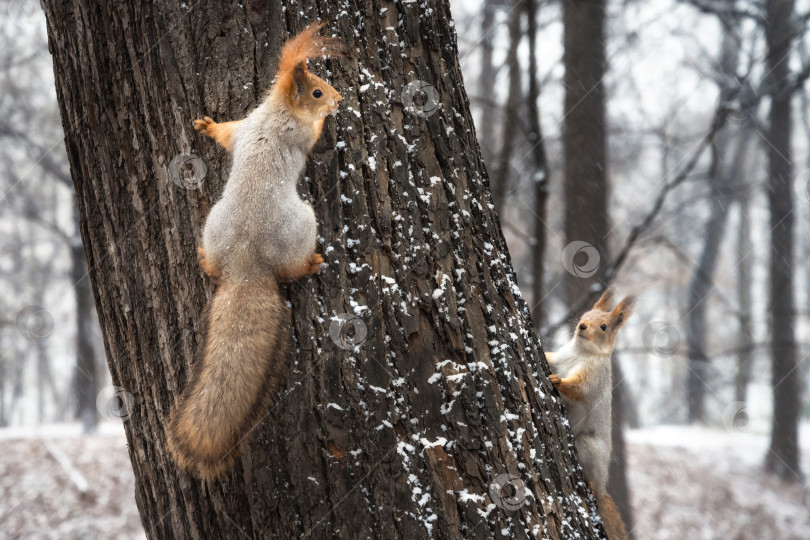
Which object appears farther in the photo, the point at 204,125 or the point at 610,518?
the point at 610,518

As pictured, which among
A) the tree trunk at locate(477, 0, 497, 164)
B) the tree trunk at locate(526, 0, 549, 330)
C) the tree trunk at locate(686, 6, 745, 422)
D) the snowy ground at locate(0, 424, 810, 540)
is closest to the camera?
the tree trunk at locate(526, 0, 549, 330)

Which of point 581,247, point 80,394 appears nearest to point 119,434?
point 80,394

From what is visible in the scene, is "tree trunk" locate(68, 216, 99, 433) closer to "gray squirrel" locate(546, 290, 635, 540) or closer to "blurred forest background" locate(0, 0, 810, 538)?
"blurred forest background" locate(0, 0, 810, 538)

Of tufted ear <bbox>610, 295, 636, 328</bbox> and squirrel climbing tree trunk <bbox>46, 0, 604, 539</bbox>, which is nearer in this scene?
squirrel climbing tree trunk <bbox>46, 0, 604, 539</bbox>

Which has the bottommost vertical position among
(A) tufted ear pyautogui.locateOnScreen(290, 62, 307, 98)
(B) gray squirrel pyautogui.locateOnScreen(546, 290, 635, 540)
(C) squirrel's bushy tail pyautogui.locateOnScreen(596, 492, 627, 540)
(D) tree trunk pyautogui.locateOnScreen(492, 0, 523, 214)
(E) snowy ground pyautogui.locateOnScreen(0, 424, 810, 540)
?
(E) snowy ground pyautogui.locateOnScreen(0, 424, 810, 540)

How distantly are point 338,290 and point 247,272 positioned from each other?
0.87 feet

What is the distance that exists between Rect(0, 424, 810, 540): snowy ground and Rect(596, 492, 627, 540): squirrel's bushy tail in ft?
20.3

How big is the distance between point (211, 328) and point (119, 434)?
931 centimetres

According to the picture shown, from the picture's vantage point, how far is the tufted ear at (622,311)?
271 centimetres

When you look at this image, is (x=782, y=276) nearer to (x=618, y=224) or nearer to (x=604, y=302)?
(x=618, y=224)

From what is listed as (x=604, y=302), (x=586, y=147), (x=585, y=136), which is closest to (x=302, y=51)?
(x=604, y=302)

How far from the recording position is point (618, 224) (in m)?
7.14

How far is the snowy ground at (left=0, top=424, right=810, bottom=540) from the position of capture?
702cm

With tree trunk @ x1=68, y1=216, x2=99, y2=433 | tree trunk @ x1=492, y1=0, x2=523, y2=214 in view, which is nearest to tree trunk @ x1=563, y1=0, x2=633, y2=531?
tree trunk @ x1=492, y1=0, x2=523, y2=214
